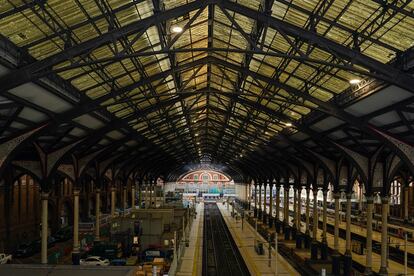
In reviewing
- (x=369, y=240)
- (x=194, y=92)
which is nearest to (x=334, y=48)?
(x=194, y=92)

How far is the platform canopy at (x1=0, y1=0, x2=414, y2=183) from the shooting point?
17234 mm

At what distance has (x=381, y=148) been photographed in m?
28.1

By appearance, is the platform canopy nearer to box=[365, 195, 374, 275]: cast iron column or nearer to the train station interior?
the train station interior

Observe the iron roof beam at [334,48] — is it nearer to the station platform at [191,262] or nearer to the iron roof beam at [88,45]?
the iron roof beam at [88,45]

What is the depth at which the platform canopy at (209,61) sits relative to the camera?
17.2 meters

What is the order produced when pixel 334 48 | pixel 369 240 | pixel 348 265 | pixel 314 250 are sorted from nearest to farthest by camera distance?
pixel 334 48 → pixel 369 240 → pixel 348 265 → pixel 314 250

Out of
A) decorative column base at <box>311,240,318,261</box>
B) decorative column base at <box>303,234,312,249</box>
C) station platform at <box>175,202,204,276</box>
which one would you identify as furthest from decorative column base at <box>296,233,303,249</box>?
station platform at <box>175,202,204,276</box>

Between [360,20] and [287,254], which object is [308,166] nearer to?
[287,254]

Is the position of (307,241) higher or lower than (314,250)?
lower

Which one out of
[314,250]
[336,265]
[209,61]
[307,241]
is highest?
[209,61]

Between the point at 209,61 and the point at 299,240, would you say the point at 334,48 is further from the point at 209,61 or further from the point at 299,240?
the point at 299,240

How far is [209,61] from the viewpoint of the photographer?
83.6 ft

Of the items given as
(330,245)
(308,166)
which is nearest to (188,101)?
(308,166)

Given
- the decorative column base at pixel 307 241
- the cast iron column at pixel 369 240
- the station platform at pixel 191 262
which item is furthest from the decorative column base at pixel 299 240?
the cast iron column at pixel 369 240
